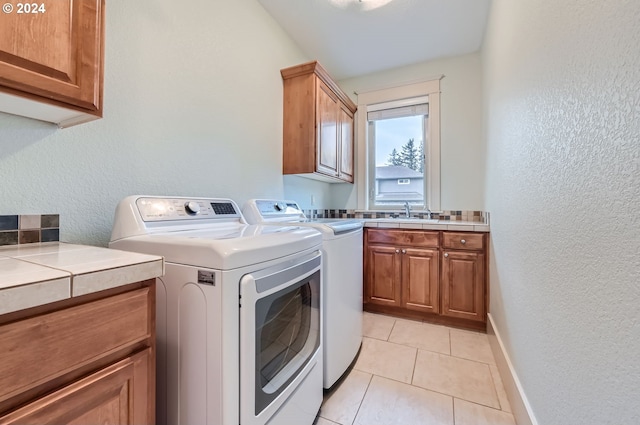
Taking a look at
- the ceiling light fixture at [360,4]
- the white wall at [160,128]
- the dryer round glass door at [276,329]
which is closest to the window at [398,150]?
the ceiling light fixture at [360,4]

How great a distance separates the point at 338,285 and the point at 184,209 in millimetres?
894

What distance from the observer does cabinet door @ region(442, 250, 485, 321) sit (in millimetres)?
2229

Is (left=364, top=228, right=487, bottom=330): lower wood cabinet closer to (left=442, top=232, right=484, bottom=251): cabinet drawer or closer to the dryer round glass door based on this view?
(left=442, top=232, right=484, bottom=251): cabinet drawer

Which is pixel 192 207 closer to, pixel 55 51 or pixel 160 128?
pixel 160 128

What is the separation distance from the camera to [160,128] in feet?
4.57

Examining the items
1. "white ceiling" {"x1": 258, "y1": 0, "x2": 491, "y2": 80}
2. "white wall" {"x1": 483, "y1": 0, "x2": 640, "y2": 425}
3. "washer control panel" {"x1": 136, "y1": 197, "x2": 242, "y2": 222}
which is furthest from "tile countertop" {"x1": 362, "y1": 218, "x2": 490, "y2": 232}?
"white ceiling" {"x1": 258, "y1": 0, "x2": 491, "y2": 80}

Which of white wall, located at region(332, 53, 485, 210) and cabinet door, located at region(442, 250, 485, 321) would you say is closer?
cabinet door, located at region(442, 250, 485, 321)

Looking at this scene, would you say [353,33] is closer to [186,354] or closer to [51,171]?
[51,171]

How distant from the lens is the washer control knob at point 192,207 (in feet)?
4.31

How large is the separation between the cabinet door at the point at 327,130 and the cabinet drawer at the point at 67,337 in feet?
6.12

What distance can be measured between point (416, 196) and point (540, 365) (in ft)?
7.34

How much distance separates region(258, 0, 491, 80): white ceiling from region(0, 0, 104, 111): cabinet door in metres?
1.70

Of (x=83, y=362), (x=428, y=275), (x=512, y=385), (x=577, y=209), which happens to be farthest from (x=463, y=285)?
(x=83, y=362)

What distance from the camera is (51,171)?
102 cm
